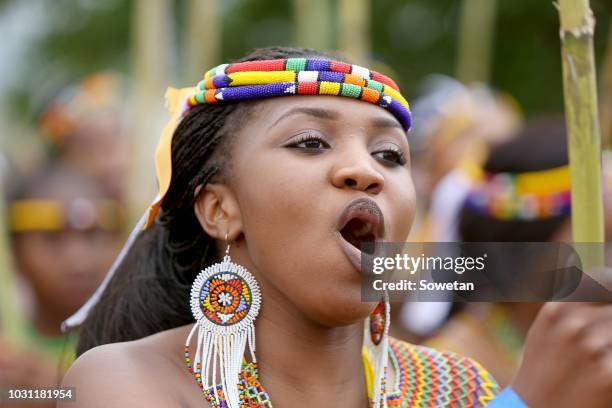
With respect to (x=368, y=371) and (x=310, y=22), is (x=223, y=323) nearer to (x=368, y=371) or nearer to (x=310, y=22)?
(x=368, y=371)

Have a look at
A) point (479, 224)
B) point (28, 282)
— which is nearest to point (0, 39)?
point (28, 282)

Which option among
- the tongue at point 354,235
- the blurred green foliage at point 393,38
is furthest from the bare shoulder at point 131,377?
the blurred green foliage at point 393,38

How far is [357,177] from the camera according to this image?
234cm

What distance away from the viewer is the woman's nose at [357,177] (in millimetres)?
2338

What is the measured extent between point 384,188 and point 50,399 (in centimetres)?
103

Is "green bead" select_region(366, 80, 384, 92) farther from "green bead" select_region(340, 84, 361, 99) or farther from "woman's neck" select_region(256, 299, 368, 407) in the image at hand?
"woman's neck" select_region(256, 299, 368, 407)

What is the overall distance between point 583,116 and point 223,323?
961 mm

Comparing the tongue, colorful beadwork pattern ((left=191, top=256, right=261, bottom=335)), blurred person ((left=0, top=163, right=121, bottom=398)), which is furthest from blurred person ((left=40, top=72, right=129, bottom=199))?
the tongue

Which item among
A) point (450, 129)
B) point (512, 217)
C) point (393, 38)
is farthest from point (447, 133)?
point (393, 38)

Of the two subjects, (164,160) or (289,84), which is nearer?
(289,84)

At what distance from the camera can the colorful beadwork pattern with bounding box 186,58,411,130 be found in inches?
99.0

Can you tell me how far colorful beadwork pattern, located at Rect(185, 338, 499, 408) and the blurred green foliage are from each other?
39.0ft

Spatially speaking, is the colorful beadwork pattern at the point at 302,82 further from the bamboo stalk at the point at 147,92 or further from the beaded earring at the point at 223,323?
the bamboo stalk at the point at 147,92

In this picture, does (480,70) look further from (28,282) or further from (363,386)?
(363,386)
